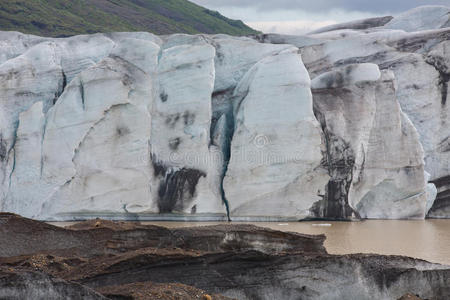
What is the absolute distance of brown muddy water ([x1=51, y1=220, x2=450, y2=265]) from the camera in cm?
1005

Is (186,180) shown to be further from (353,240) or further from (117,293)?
(117,293)

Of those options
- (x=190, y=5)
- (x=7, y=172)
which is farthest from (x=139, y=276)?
(x=190, y=5)

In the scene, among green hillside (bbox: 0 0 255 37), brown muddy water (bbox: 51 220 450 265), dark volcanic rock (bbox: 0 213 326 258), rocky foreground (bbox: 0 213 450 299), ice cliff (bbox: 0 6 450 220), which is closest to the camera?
rocky foreground (bbox: 0 213 450 299)

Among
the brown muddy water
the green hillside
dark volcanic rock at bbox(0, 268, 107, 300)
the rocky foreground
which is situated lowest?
the brown muddy water

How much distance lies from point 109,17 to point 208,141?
37.1 meters

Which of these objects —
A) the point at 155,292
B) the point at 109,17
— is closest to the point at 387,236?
the point at 155,292

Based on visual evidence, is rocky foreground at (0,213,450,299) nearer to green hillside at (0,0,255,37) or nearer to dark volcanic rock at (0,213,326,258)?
dark volcanic rock at (0,213,326,258)

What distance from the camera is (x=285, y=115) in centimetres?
1661

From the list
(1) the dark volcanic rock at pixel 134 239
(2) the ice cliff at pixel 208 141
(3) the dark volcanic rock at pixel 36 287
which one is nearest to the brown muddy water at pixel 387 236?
(2) the ice cliff at pixel 208 141

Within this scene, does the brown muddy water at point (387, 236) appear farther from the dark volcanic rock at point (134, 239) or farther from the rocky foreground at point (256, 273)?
the rocky foreground at point (256, 273)

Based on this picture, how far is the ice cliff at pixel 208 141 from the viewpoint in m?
16.4

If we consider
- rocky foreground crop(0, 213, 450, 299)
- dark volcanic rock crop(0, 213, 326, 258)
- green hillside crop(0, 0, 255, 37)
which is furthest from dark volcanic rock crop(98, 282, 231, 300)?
green hillside crop(0, 0, 255, 37)

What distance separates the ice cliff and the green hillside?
82.8 feet

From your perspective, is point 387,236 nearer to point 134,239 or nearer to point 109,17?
point 134,239
